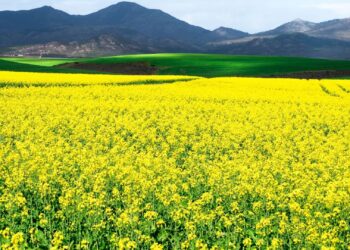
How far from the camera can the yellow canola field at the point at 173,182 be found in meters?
9.94

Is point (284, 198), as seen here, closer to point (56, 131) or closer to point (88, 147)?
point (88, 147)

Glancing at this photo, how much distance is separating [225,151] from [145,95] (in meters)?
19.5

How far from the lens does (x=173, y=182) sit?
13414mm

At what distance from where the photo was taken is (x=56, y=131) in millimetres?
21672

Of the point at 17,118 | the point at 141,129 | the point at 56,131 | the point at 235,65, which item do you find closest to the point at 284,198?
the point at 141,129

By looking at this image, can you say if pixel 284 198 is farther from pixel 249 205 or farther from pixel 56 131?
pixel 56 131

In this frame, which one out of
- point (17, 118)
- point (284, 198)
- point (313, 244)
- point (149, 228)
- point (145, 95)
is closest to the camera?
point (313, 244)

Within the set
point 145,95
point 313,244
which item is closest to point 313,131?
point 313,244

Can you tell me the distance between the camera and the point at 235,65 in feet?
355

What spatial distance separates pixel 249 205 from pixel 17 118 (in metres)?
14.7

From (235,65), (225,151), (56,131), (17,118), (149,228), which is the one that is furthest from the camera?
(235,65)

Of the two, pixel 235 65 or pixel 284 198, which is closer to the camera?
pixel 284 198

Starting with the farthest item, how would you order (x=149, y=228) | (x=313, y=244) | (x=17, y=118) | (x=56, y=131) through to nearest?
(x=17, y=118), (x=56, y=131), (x=149, y=228), (x=313, y=244)

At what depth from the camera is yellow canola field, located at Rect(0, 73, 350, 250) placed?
9938 mm
